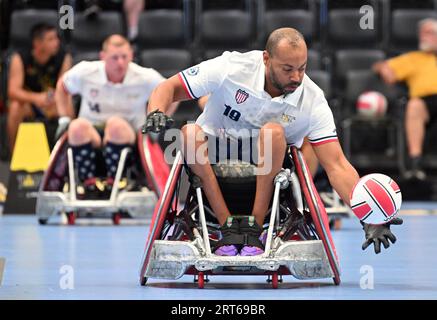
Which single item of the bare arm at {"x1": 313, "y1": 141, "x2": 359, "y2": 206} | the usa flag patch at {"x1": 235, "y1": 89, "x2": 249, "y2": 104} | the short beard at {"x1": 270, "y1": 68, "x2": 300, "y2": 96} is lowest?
the bare arm at {"x1": 313, "y1": 141, "x2": 359, "y2": 206}

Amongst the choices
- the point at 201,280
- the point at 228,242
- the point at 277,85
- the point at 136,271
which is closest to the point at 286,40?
the point at 277,85

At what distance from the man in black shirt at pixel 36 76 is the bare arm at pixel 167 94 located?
24.2 ft

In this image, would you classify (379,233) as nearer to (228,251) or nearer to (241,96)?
(228,251)

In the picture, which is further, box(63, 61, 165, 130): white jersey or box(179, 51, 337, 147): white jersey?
box(63, 61, 165, 130): white jersey

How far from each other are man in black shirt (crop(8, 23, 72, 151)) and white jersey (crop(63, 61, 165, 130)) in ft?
6.82

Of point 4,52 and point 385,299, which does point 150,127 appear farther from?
point 4,52

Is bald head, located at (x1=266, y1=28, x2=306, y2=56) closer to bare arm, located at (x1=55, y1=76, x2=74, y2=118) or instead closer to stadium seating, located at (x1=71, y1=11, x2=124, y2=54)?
→ bare arm, located at (x1=55, y1=76, x2=74, y2=118)

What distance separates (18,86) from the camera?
14.0m

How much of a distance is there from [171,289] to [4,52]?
9.38 metres

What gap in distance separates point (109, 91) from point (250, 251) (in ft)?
18.8

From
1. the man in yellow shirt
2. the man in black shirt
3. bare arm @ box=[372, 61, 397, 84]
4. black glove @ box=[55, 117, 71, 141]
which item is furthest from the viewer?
bare arm @ box=[372, 61, 397, 84]

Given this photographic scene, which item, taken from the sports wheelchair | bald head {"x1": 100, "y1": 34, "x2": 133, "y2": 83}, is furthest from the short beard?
bald head {"x1": 100, "y1": 34, "x2": 133, "y2": 83}

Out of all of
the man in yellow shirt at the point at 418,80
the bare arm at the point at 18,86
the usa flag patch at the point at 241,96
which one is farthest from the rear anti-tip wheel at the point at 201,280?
the man in yellow shirt at the point at 418,80

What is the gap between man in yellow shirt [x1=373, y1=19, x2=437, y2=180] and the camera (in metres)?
14.2
